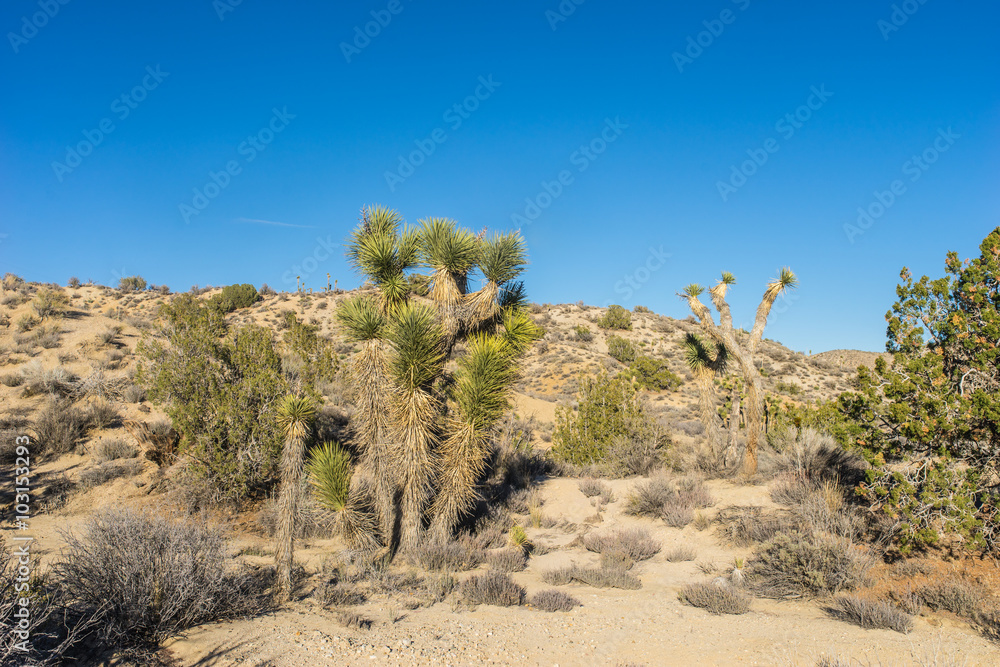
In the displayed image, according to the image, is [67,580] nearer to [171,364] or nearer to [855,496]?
[171,364]

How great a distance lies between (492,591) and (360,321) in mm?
4695

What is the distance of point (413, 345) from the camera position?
27.3 feet

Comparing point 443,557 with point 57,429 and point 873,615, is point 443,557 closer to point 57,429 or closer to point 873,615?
point 873,615

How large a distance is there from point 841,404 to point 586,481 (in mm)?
7046

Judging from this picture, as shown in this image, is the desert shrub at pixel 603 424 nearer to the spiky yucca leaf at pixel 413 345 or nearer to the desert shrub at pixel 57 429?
the spiky yucca leaf at pixel 413 345

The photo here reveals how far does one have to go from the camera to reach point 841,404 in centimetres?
794

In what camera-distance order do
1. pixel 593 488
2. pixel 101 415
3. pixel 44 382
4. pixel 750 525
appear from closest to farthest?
1. pixel 750 525
2. pixel 593 488
3. pixel 101 415
4. pixel 44 382

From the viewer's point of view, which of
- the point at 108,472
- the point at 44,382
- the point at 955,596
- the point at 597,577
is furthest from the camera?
the point at 44,382

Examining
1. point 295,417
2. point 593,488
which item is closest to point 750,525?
point 593,488

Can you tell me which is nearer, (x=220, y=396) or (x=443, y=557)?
(x=443, y=557)

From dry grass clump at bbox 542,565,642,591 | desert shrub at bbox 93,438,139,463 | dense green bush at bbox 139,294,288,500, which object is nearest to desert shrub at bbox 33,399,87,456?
desert shrub at bbox 93,438,139,463

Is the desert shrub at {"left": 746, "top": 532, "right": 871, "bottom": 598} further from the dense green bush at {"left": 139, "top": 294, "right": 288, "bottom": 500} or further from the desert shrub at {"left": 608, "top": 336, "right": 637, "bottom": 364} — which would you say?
the desert shrub at {"left": 608, "top": 336, "right": 637, "bottom": 364}

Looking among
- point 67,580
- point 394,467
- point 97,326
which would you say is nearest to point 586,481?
→ point 394,467

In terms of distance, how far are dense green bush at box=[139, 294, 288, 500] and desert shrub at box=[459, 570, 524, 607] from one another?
572 cm
